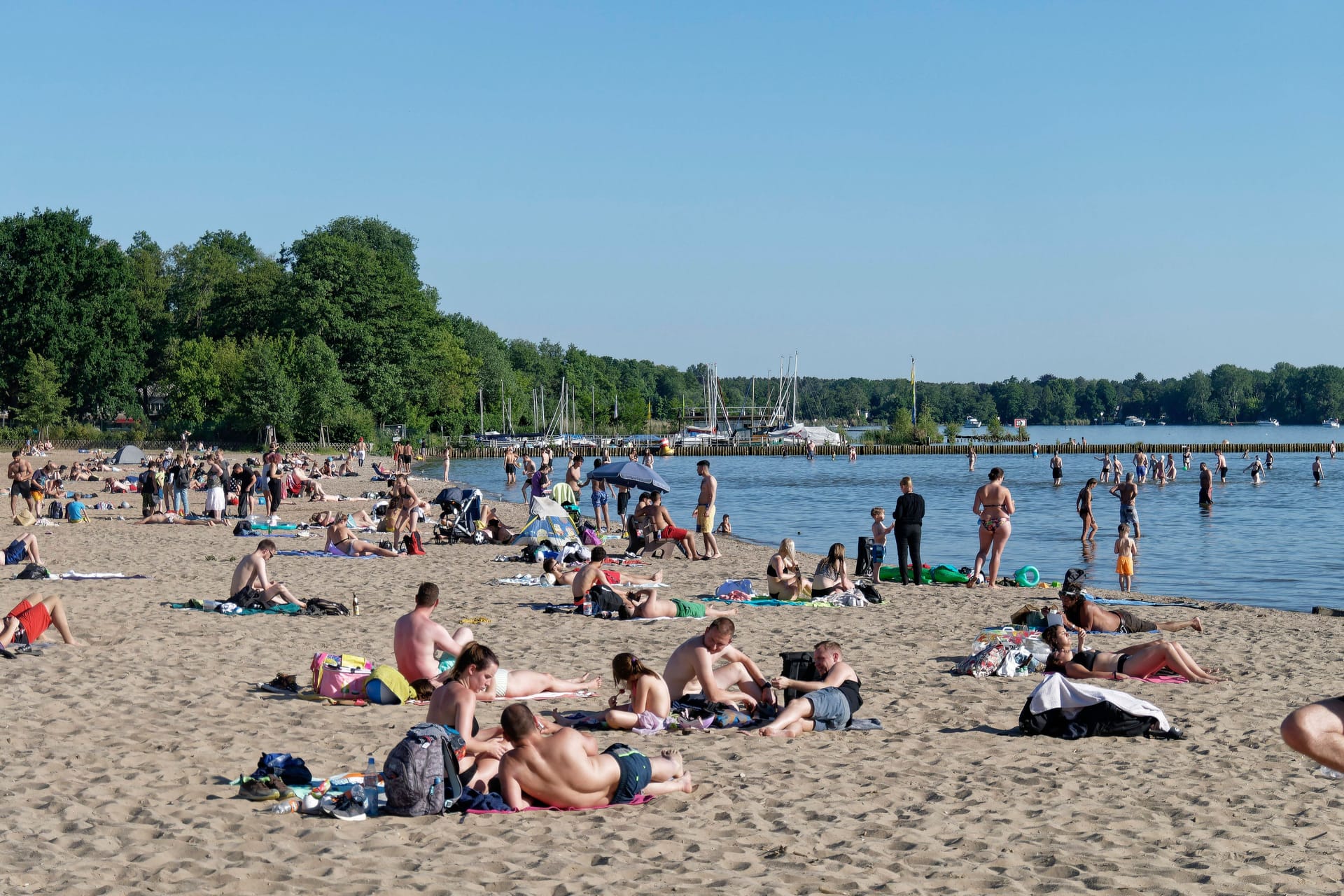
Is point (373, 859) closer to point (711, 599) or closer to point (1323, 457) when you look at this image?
point (711, 599)

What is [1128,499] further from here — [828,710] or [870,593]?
[828,710]

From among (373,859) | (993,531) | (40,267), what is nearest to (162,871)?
(373,859)

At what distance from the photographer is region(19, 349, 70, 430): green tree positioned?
197ft

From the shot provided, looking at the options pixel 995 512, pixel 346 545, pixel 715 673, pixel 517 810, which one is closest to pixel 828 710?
pixel 715 673

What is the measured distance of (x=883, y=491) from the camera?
48125mm

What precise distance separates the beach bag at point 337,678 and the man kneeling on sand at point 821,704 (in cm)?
291

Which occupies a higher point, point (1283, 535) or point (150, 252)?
point (150, 252)

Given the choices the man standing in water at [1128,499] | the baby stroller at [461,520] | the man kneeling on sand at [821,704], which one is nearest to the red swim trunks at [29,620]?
the man kneeling on sand at [821,704]

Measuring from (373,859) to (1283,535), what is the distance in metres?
26.9

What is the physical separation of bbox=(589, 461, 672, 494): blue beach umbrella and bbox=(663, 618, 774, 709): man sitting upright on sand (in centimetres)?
1168

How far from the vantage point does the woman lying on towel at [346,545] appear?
62.7 feet

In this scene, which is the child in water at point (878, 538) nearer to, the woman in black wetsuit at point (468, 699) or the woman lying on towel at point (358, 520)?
the woman in black wetsuit at point (468, 699)

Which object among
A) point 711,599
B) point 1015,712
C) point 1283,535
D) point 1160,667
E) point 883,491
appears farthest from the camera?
point 883,491

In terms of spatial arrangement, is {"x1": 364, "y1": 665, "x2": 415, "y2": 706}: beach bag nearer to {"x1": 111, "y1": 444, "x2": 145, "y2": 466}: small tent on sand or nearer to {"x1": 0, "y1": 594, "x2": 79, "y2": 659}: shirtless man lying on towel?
{"x1": 0, "y1": 594, "x2": 79, "y2": 659}: shirtless man lying on towel
